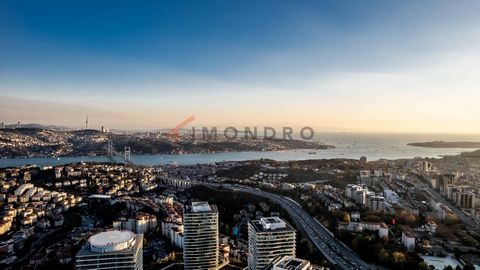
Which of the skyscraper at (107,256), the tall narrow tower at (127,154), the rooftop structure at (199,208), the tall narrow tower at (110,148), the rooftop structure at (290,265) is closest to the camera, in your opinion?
the rooftop structure at (290,265)

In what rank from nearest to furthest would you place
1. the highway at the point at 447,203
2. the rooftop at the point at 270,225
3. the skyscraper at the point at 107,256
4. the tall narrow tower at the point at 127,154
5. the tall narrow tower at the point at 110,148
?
the skyscraper at the point at 107,256 < the rooftop at the point at 270,225 < the highway at the point at 447,203 < the tall narrow tower at the point at 127,154 < the tall narrow tower at the point at 110,148

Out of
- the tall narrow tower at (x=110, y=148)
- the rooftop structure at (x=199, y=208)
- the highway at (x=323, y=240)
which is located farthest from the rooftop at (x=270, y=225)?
the tall narrow tower at (x=110, y=148)

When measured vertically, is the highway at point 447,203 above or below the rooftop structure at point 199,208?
below

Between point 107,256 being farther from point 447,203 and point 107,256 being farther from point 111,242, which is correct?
point 447,203

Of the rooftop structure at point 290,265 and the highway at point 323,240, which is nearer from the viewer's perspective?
the rooftop structure at point 290,265

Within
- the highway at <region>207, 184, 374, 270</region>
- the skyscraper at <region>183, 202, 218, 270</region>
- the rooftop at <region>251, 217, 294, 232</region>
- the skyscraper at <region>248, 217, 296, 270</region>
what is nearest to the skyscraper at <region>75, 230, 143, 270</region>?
the skyscraper at <region>183, 202, 218, 270</region>

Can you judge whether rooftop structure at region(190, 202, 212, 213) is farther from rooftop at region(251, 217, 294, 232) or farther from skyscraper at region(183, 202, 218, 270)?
rooftop at region(251, 217, 294, 232)

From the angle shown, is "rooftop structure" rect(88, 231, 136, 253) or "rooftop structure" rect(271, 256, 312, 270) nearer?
"rooftop structure" rect(271, 256, 312, 270)

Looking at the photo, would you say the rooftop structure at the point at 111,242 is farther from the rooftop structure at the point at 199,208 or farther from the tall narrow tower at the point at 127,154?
the tall narrow tower at the point at 127,154
